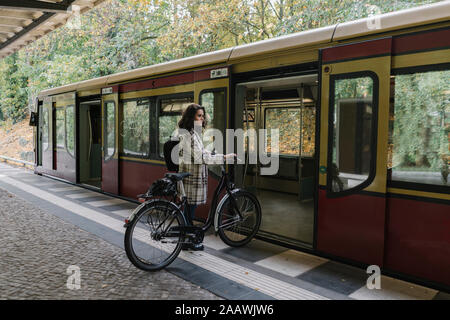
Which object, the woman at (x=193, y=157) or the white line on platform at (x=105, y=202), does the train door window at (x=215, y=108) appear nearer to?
the woman at (x=193, y=157)

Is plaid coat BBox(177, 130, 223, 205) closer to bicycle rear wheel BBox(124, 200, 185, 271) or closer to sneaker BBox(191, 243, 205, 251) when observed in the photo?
bicycle rear wheel BBox(124, 200, 185, 271)

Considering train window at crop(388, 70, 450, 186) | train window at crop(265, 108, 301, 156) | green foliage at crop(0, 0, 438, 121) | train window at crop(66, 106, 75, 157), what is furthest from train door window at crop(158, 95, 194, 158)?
green foliage at crop(0, 0, 438, 121)

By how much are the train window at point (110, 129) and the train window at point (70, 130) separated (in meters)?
2.08

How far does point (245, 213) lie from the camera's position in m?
4.75

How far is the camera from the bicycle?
3709 millimetres

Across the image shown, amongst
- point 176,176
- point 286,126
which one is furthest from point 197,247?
point 286,126

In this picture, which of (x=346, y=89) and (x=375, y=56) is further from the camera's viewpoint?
(x=346, y=89)

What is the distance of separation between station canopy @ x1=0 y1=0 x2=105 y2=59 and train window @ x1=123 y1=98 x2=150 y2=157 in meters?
1.90

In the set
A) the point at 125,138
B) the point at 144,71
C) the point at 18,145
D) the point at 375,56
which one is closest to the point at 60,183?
the point at 125,138

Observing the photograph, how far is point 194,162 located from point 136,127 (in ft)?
11.2

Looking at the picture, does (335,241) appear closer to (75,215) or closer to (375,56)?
(375,56)

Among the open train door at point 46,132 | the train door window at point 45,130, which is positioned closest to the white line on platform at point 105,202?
the open train door at point 46,132

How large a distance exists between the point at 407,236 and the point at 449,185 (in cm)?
61

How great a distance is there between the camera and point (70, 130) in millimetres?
9992
